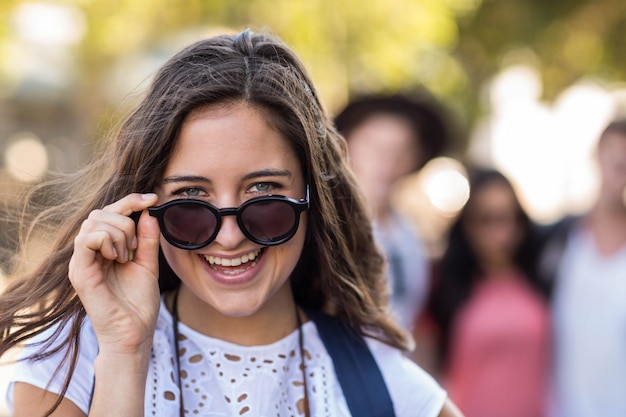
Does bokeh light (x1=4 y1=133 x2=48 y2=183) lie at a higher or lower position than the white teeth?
higher

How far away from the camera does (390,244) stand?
14.2 ft

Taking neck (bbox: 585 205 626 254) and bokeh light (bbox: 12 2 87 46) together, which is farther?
bokeh light (bbox: 12 2 87 46)

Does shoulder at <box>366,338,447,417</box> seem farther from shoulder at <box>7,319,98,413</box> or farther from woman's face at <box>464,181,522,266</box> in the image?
woman's face at <box>464,181,522,266</box>

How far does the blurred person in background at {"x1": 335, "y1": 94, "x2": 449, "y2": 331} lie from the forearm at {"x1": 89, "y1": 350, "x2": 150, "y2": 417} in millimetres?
2148

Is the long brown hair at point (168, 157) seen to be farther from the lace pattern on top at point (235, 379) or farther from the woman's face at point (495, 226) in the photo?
the woman's face at point (495, 226)

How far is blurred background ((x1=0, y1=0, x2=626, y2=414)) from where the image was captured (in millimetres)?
9109

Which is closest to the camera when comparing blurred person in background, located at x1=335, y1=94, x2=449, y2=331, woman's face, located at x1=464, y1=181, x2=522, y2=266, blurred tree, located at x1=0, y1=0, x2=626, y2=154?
blurred person in background, located at x1=335, y1=94, x2=449, y2=331

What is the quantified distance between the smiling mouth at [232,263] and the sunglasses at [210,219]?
9 centimetres

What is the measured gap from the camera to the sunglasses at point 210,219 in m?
1.98

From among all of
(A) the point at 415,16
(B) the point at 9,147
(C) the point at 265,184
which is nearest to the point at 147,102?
(C) the point at 265,184

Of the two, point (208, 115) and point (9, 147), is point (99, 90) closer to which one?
point (9, 147)

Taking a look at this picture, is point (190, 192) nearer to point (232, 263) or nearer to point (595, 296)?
point (232, 263)

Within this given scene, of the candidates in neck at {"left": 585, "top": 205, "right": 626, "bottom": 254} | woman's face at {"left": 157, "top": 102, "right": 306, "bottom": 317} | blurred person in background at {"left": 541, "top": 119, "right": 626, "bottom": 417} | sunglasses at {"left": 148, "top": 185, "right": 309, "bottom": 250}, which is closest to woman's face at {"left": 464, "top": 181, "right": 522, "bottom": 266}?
blurred person in background at {"left": 541, "top": 119, "right": 626, "bottom": 417}

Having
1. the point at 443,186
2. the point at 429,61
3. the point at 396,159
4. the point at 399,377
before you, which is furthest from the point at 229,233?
the point at 443,186
